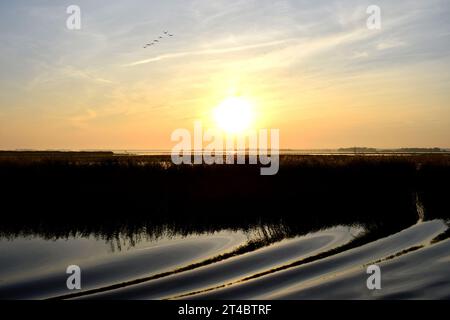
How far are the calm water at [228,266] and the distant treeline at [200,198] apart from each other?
5.31 ft

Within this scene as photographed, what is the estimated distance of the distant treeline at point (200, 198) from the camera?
1880 cm

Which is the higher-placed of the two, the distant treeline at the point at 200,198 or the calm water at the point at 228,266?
the distant treeline at the point at 200,198

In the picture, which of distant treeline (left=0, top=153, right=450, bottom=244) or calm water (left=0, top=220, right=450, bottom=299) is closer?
calm water (left=0, top=220, right=450, bottom=299)

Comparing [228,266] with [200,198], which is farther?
[200,198]

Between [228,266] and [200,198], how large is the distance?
12697 millimetres

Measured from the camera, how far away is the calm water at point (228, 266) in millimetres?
9523

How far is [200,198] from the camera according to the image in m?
24.6

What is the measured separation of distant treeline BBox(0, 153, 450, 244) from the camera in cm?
1880

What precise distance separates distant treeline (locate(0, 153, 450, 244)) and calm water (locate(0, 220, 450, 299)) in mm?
1618

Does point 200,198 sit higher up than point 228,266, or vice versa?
point 200,198

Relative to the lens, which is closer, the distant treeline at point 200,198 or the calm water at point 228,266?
the calm water at point 228,266
